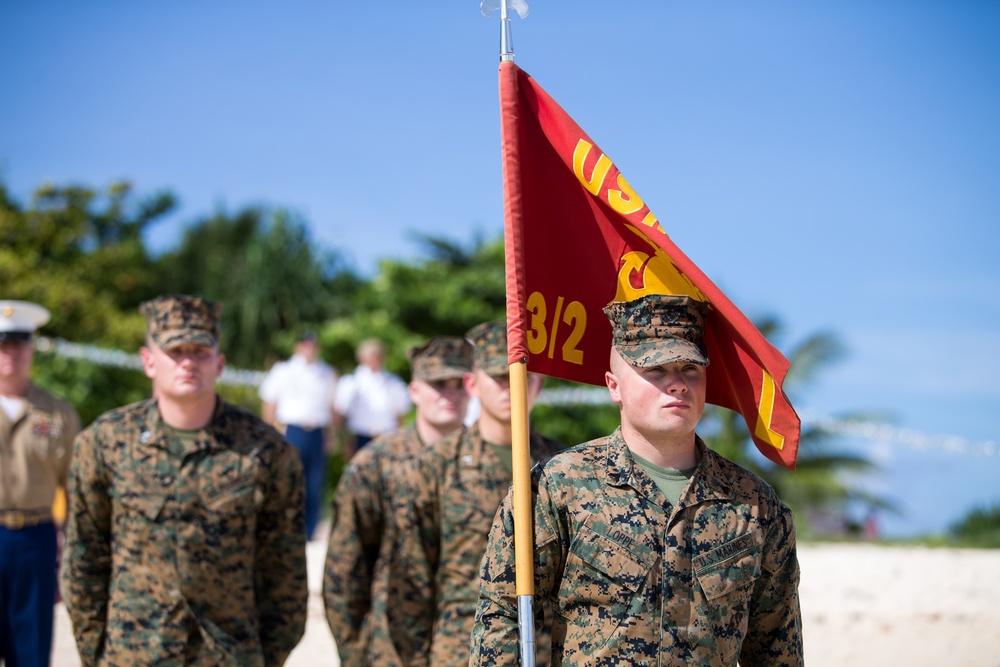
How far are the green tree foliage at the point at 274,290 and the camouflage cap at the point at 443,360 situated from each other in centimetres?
1574

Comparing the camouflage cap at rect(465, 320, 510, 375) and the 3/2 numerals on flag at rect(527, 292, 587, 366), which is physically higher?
the camouflage cap at rect(465, 320, 510, 375)

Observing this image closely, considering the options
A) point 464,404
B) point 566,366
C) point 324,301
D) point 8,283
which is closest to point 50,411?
point 464,404

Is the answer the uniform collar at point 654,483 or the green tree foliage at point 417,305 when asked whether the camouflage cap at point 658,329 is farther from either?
the green tree foliage at point 417,305

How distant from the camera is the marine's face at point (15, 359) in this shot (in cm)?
635

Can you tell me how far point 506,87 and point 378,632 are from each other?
3.03 metres

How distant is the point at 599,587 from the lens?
3303mm

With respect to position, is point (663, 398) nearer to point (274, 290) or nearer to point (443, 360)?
point (443, 360)

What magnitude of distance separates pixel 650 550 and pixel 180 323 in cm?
271

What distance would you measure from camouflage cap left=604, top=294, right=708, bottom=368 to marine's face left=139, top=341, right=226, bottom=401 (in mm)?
2229

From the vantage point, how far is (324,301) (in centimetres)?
2364

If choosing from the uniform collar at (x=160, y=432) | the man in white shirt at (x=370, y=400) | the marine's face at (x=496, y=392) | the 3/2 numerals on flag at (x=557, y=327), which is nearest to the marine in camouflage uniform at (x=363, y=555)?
the marine's face at (x=496, y=392)

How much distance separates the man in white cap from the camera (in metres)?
5.89

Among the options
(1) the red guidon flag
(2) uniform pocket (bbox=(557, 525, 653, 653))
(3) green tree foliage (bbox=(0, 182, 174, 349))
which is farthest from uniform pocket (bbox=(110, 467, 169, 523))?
(3) green tree foliage (bbox=(0, 182, 174, 349))

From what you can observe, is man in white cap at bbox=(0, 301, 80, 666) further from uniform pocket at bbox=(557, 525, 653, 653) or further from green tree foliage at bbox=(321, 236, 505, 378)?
green tree foliage at bbox=(321, 236, 505, 378)
